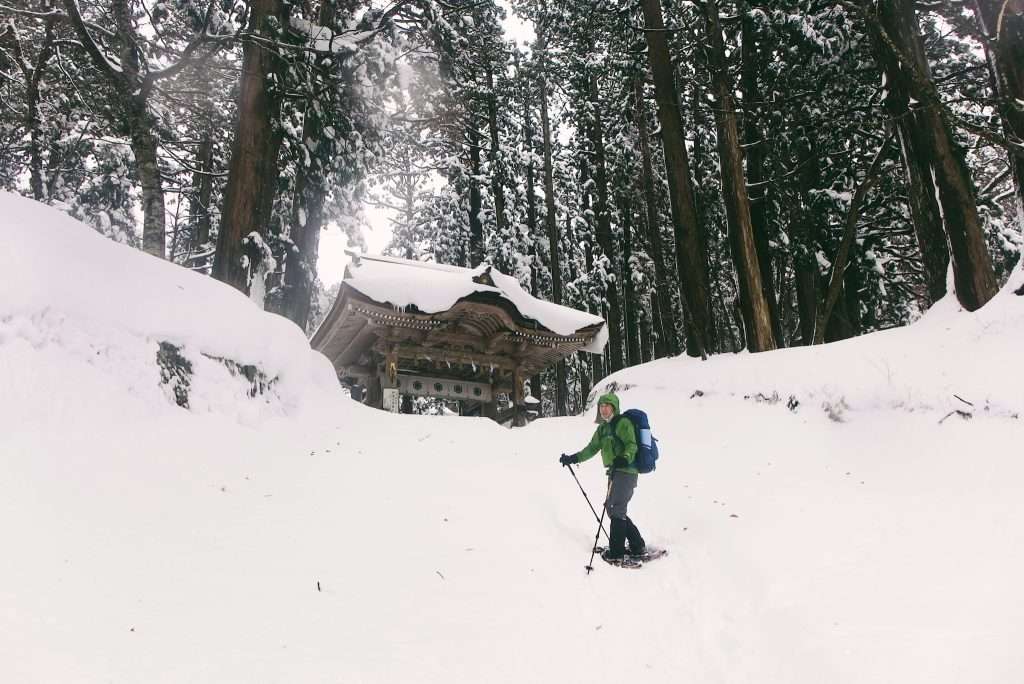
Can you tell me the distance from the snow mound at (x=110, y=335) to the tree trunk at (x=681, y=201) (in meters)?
8.54

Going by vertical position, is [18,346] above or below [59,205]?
below

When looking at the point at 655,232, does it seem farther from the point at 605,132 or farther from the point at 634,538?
the point at 634,538

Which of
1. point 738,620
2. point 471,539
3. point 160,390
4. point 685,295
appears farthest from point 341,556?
point 685,295

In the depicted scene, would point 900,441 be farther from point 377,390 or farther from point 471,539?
point 377,390

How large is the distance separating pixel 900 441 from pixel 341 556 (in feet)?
18.0

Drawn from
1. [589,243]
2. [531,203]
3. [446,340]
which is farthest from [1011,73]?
[531,203]

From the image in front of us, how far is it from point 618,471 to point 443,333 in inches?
344

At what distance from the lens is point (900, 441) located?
232 inches

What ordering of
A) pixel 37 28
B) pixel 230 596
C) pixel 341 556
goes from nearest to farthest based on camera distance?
pixel 230 596, pixel 341 556, pixel 37 28

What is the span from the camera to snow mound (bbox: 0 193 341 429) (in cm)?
360

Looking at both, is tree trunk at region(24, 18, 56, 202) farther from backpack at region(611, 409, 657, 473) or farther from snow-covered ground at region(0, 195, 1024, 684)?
backpack at region(611, 409, 657, 473)

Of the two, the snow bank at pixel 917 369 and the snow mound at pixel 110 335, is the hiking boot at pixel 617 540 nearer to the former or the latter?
the snow mound at pixel 110 335

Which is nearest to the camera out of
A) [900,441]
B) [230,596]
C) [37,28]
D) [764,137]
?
[230,596]

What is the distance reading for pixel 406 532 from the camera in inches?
176
